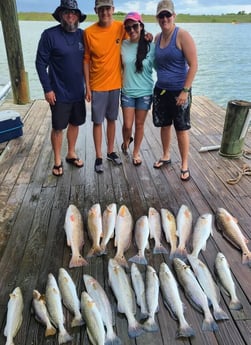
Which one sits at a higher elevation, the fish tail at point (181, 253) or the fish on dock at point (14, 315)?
the fish on dock at point (14, 315)

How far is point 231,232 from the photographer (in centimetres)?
232

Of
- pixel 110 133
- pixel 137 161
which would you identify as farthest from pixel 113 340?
pixel 110 133

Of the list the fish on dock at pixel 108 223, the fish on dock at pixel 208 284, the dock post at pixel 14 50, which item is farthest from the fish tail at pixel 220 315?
the dock post at pixel 14 50

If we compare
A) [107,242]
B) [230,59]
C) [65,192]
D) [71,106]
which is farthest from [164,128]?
[230,59]

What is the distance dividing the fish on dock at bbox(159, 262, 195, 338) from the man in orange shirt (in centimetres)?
172

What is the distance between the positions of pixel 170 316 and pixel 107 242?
0.72 meters

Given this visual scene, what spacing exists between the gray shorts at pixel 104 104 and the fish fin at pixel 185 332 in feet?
6.82

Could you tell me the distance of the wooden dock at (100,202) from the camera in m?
1.69

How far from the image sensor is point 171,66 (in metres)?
2.79

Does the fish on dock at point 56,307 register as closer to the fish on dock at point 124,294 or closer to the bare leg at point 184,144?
the fish on dock at point 124,294

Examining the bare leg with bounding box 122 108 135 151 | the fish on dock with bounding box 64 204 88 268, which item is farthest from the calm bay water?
the fish on dock with bounding box 64 204 88 268

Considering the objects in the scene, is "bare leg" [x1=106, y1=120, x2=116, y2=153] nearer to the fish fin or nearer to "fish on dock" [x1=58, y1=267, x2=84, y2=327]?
"fish on dock" [x1=58, y1=267, x2=84, y2=327]

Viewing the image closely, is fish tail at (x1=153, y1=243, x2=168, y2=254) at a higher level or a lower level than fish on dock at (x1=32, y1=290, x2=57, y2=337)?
lower

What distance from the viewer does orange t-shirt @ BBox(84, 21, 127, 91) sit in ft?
9.20
